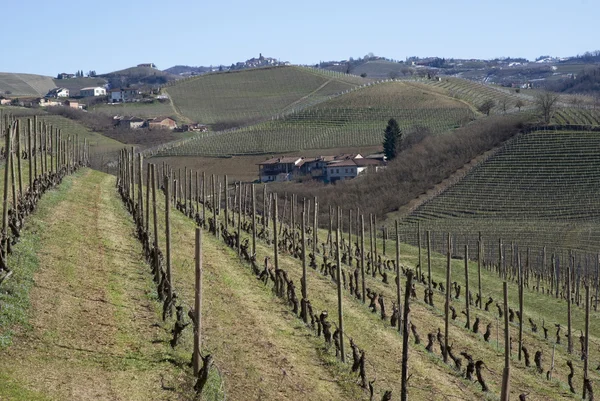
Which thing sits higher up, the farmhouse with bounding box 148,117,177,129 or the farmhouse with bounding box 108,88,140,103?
the farmhouse with bounding box 108,88,140,103

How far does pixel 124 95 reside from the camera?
178m

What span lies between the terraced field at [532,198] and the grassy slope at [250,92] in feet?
211

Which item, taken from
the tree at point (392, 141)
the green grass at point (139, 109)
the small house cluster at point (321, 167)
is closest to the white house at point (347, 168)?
the small house cluster at point (321, 167)

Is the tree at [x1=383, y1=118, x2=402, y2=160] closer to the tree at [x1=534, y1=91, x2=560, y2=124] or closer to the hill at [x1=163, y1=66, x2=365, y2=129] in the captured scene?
the tree at [x1=534, y1=91, x2=560, y2=124]

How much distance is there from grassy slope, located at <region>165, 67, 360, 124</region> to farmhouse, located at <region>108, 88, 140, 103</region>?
268 inches

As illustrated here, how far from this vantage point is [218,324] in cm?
1764

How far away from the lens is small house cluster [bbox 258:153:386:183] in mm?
91312

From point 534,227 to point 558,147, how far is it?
823 inches

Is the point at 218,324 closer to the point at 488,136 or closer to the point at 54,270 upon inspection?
the point at 54,270

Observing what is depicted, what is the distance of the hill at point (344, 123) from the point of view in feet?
358

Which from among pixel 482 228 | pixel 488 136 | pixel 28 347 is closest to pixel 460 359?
pixel 28 347

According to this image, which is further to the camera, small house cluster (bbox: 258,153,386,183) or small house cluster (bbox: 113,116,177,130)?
small house cluster (bbox: 113,116,177,130)

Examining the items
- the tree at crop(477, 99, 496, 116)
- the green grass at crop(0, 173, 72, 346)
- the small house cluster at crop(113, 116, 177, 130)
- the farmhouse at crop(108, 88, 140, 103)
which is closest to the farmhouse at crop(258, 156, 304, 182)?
the tree at crop(477, 99, 496, 116)

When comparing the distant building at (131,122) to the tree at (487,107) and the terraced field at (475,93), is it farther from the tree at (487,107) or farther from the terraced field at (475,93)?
the tree at (487,107)
